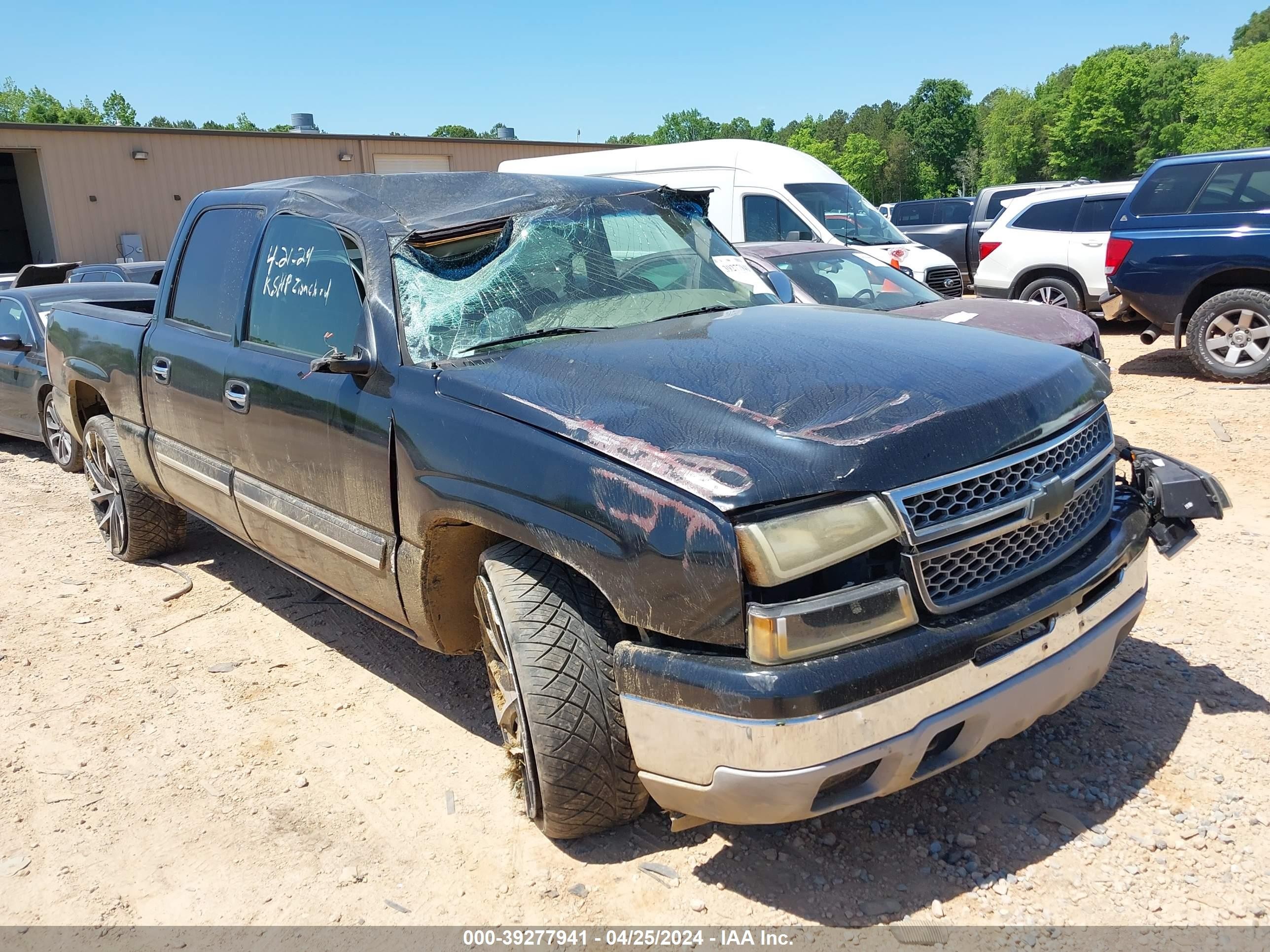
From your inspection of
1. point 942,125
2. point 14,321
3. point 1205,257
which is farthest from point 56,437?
point 942,125

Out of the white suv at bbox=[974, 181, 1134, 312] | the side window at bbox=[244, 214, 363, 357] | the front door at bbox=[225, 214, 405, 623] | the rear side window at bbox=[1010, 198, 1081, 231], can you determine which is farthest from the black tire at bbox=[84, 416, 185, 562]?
the rear side window at bbox=[1010, 198, 1081, 231]

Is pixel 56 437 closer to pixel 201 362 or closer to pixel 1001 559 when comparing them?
pixel 201 362

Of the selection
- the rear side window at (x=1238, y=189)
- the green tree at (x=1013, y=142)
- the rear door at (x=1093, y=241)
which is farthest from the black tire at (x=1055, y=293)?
the green tree at (x=1013, y=142)

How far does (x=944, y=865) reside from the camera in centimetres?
268

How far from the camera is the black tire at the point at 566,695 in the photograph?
8.57 ft

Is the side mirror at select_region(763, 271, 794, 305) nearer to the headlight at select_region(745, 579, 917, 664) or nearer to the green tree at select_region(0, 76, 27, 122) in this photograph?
the headlight at select_region(745, 579, 917, 664)

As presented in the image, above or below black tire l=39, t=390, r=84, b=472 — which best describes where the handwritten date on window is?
above

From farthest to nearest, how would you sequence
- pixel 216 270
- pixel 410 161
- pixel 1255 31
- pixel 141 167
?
1. pixel 1255 31
2. pixel 410 161
3. pixel 141 167
4. pixel 216 270

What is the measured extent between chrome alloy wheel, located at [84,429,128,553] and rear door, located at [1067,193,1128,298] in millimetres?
10594

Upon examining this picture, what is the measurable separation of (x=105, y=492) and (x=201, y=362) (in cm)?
212

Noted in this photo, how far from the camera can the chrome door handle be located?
3.83m

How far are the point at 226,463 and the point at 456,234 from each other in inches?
61.5

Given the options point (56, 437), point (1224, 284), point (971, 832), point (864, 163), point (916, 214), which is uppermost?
point (864, 163)

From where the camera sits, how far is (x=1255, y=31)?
466ft
